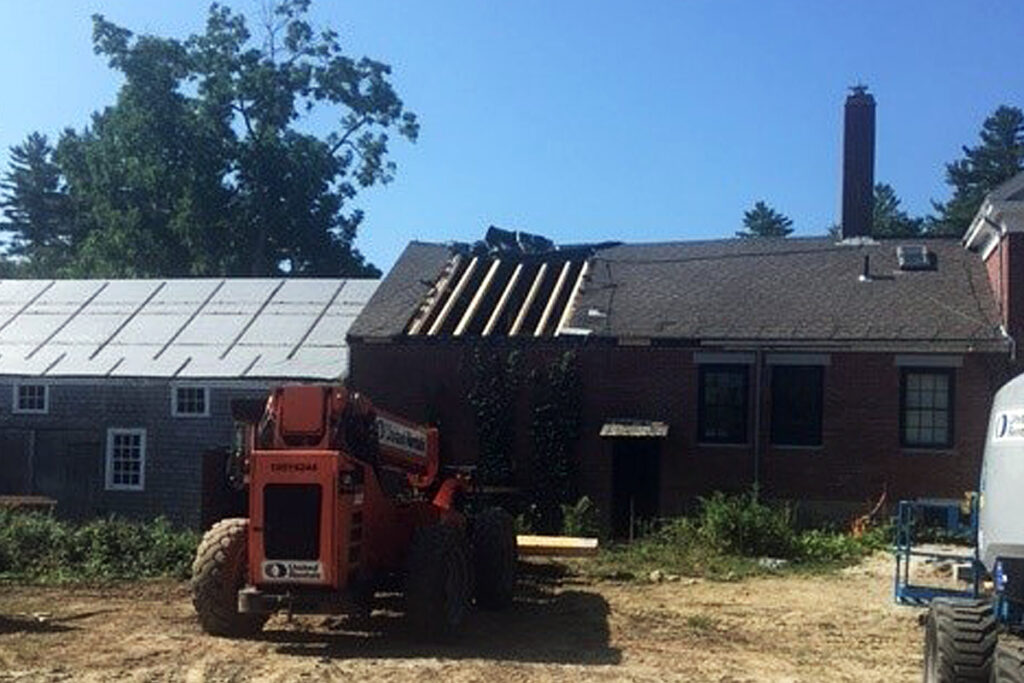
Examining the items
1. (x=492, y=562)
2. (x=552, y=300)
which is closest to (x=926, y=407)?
(x=552, y=300)

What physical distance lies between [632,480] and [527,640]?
13.3 metres

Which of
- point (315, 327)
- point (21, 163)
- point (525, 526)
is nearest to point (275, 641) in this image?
point (525, 526)

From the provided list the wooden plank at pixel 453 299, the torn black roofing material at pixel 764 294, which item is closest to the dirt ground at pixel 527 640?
the torn black roofing material at pixel 764 294

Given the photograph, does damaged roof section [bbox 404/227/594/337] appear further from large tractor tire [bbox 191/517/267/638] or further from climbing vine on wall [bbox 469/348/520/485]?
large tractor tire [bbox 191/517/267/638]

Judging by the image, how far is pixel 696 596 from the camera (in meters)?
17.9

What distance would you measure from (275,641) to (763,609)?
6.26 meters

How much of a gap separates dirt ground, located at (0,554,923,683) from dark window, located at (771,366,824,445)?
7.96 metres

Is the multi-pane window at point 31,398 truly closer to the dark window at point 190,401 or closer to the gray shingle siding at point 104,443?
the gray shingle siding at point 104,443

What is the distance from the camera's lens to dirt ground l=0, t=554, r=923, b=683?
1255cm

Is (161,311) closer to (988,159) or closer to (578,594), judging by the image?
(578,594)

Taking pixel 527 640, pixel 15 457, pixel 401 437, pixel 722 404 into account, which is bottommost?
pixel 527 640

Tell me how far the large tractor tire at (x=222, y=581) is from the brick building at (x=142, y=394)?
14757 millimetres

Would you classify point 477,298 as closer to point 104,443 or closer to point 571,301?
point 571,301

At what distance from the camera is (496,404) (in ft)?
→ 91.4
